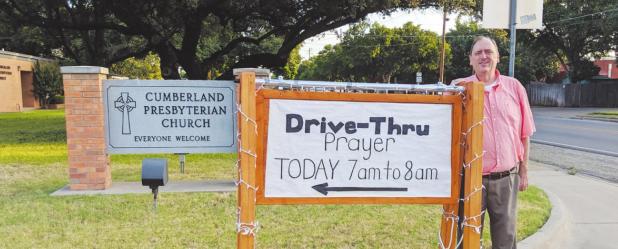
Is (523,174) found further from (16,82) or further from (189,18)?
(16,82)

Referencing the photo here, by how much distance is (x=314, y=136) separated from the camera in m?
2.86

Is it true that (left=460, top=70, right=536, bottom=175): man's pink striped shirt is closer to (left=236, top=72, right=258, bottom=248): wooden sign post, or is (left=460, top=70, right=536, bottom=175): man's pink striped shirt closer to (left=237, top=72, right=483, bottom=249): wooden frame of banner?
(left=237, top=72, right=483, bottom=249): wooden frame of banner

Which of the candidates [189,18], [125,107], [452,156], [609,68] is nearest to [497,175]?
[452,156]

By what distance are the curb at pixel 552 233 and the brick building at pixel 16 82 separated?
29.7m

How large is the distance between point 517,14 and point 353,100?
2.78 metres

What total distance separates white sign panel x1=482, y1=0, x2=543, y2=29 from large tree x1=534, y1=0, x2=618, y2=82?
1073 inches

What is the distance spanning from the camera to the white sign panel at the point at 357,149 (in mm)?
2830

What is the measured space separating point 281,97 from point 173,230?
8.46ft

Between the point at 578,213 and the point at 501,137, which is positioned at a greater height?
the point at 501,137

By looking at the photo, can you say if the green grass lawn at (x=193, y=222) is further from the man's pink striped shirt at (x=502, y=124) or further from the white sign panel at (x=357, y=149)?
the white sign panel at (x=357, y=149)

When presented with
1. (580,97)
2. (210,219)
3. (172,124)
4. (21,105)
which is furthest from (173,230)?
(580,97)

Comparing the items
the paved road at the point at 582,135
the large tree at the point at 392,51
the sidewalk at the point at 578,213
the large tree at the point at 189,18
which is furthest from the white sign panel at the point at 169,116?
the large tree at the point at 392,51

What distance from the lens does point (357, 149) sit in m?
2.93

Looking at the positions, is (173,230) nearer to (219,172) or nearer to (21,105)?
(219,172)
